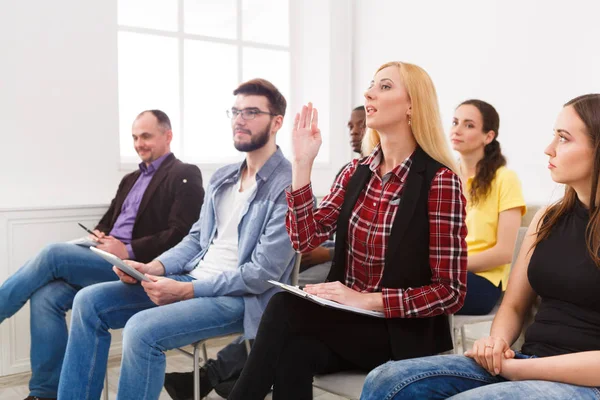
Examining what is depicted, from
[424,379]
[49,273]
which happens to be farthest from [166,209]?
[424,379]

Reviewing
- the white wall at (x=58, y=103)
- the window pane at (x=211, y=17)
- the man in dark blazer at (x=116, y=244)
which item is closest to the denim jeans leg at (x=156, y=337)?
the man in dark blazer at (x=116, y=244)

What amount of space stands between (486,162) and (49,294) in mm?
1989

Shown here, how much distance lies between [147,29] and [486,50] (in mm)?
2101

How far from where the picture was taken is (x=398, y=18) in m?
4.23

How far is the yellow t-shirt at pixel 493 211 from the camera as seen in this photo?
2543mm

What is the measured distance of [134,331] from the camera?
1.91 m

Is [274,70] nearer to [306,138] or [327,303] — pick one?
[306,138]

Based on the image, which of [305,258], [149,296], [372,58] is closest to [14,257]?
[149,296]

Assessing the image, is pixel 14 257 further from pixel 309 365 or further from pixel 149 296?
pixel 309 365

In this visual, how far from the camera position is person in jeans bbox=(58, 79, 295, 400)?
193 centimetres

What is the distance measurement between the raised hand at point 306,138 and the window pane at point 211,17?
2591mm

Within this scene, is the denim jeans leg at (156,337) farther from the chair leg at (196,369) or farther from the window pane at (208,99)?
the window pane at (208,99)

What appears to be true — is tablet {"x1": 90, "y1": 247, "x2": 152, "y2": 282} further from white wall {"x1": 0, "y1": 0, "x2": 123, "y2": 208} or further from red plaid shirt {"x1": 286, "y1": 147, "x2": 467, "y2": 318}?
white wall {"x1": 0, "y1": 0, "x2": 123, "y2": 208}

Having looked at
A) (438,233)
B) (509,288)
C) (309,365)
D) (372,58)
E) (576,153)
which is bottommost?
(309,365)
